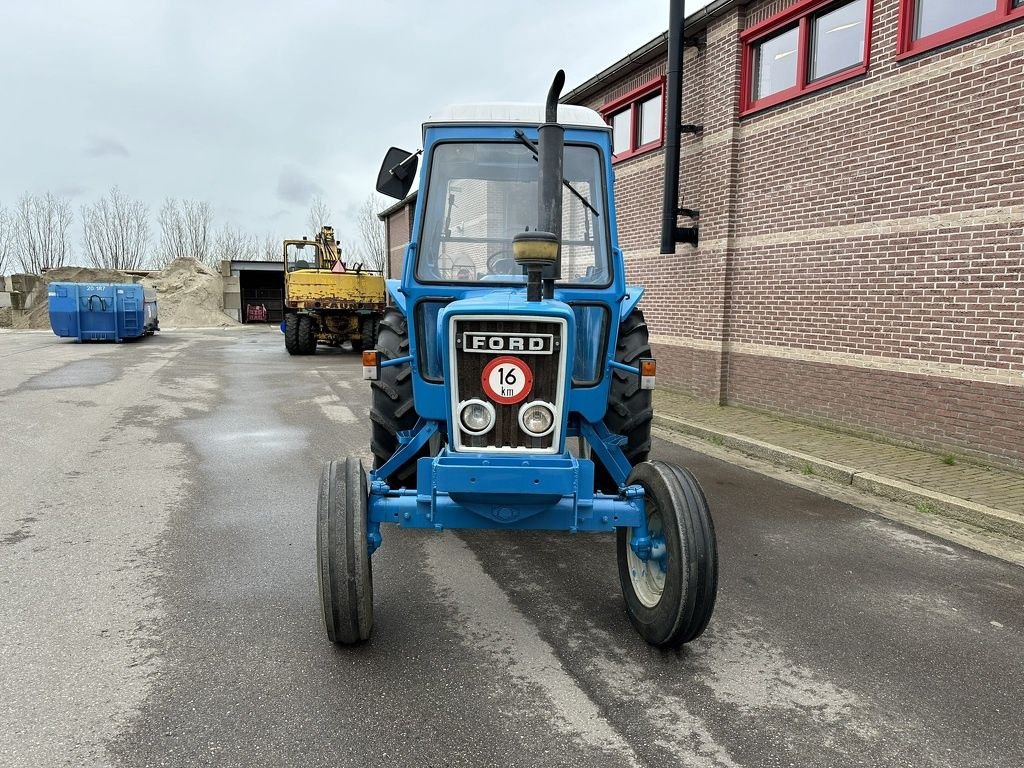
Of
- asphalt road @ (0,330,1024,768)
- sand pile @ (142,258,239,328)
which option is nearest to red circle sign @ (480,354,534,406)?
asphalt road @ (0,330,1024,768)

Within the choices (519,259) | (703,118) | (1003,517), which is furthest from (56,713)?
(703,118)

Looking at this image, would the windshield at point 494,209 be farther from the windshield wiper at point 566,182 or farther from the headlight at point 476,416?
the headlight at point 476,416

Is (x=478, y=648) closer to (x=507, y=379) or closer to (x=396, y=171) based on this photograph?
(x=507, y=379)

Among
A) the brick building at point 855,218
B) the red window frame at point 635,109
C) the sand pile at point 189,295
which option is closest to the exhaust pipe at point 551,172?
the brick building at point 855,218

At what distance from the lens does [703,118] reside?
1055 cm

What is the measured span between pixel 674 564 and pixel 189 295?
1650 inches

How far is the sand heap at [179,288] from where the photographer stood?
38094 millimetres

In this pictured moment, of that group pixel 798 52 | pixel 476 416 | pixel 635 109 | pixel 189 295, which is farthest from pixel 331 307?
pixel 189 295

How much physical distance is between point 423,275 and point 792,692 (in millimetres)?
2962

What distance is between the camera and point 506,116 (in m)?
4.77

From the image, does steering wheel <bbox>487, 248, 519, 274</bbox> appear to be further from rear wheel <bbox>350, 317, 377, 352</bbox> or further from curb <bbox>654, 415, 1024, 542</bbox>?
rear wheel <bbox>350, 317, 377, 352</bbox>

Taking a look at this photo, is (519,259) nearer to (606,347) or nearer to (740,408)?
(606,347)

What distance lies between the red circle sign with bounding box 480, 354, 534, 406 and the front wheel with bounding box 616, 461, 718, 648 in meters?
0.71

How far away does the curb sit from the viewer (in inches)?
208
